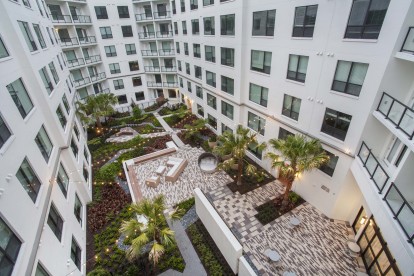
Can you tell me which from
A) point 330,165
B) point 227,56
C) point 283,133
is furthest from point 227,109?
point 330,165

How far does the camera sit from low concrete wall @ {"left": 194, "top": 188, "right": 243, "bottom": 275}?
38.9 ft

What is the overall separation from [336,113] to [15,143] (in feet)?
56.8

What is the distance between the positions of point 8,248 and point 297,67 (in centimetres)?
1781

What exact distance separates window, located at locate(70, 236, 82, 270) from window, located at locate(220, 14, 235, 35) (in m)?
20.7

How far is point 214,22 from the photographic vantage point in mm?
21250

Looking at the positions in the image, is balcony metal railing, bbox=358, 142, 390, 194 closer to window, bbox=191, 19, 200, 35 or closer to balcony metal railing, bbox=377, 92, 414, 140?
balcony metal railing, bbox=377, 92, 414, 140

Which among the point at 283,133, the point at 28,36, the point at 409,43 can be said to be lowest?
the point at 283,133

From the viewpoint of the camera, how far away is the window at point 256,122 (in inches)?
772

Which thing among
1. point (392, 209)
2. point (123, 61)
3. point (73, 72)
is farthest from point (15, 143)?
point (123, 61)

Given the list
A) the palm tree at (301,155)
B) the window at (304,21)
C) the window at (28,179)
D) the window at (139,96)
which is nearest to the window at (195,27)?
the window at (304,21)

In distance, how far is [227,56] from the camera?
20.9 meters

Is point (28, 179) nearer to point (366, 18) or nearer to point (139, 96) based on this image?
point (366, 18)

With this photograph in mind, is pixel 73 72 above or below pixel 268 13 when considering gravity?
below

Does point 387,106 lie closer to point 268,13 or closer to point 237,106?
point 268,13
